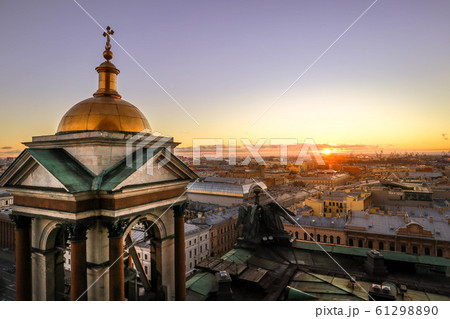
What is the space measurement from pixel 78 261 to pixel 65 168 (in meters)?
2.52

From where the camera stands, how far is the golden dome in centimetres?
827

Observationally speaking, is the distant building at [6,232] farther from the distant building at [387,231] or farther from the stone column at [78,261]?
the stone column at [78,261]

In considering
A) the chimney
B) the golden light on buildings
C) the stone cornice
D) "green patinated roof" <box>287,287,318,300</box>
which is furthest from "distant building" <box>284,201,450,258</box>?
the golden light on buildings

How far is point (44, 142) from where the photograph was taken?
8.54m

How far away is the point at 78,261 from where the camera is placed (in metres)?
7.46

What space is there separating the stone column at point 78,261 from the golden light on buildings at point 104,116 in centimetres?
286

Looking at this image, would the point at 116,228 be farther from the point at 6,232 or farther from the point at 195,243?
the point at 6,232

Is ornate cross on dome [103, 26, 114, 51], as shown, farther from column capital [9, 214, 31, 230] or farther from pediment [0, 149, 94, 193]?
column capital [9, 214, 31, 230]

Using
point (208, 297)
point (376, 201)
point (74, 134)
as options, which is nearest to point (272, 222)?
point (208, 297)

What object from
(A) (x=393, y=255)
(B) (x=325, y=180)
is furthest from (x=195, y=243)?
(B) (x=325, y=180)

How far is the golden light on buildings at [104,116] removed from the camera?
8.28 meters

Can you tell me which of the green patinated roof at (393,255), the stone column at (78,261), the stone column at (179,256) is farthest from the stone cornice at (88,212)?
the green patinated roof at (393,255)

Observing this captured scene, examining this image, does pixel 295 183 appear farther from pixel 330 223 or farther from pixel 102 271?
pixel 102 271

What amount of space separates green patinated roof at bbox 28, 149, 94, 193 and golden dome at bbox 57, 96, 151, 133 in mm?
852
